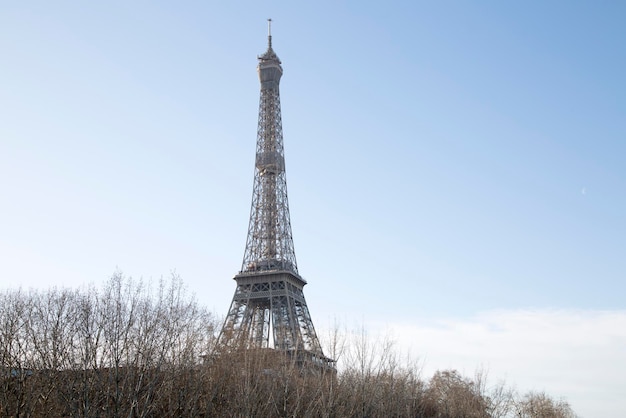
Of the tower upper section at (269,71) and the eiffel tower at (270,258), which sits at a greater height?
the tower upper section at (269,71)

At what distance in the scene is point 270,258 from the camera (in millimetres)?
64438

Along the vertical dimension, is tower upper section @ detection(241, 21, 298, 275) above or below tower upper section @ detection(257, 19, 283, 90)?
below

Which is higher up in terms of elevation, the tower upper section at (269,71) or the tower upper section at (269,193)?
the tower upper section at (269,71)

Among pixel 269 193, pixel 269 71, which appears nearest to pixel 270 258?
pixel 269 193

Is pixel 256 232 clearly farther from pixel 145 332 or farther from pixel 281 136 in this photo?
pixel 145 332

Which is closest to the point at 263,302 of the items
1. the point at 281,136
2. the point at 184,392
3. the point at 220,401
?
the point at 281,136

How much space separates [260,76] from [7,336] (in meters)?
54.6

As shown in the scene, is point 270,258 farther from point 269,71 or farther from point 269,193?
point 269,71

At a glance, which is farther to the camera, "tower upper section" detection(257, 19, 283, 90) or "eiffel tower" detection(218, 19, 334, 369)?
"tower upper section" detection(257, 19, 283, 90)

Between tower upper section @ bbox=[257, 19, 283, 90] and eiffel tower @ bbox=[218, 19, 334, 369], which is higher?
tower upper section @ bbox=[257, 19, 283, 90]

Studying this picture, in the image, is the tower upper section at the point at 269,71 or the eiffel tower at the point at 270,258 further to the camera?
the tower upper section at the point at 269,71

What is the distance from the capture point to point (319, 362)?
1731 inches

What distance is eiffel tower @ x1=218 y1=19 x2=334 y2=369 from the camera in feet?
196

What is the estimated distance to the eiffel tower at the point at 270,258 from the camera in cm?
5969
